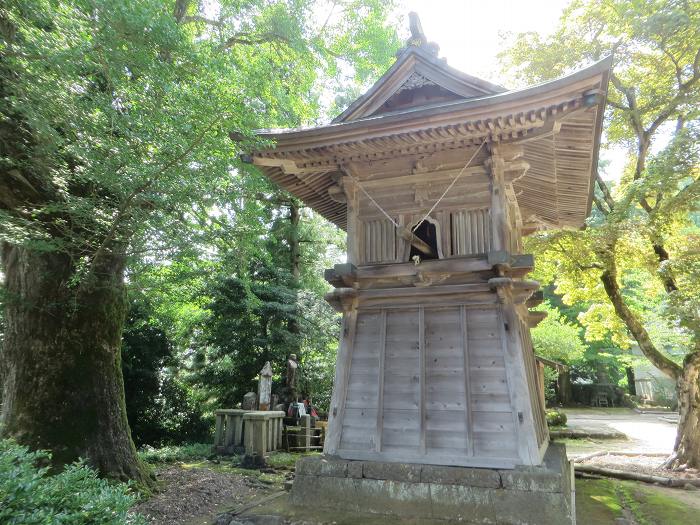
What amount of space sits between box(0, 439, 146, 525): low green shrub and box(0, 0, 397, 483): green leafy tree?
11.8 ft

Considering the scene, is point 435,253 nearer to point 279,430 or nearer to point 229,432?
point 279,430

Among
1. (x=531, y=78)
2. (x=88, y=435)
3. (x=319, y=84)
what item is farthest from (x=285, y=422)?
(x=531, y=78)

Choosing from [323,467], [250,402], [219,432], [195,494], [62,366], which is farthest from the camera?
[250,402]

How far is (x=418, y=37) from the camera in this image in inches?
297

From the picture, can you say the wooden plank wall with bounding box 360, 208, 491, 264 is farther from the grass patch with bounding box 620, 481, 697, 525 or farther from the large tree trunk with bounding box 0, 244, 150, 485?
the grass patch with bounding box 620, 481, 697, 525

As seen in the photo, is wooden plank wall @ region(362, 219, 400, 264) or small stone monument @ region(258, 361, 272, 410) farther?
small stone monument @ region(258, 361, 272, 410)

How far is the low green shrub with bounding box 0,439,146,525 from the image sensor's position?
2.82m

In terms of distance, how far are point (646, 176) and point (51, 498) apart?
482 inches

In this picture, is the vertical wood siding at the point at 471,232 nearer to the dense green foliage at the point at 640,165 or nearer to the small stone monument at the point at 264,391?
the dense green foliage at the point at 640,165

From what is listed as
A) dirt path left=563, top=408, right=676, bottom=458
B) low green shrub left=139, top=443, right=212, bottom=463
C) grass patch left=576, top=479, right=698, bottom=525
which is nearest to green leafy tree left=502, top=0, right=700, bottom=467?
grass patch left=576, top=479, right=698, bottom=525

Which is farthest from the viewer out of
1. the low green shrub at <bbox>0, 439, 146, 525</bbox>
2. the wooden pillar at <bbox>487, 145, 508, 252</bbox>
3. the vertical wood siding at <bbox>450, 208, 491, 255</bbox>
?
the vertical wood siding at <bbox>450, 208, 491, 255</bbox>

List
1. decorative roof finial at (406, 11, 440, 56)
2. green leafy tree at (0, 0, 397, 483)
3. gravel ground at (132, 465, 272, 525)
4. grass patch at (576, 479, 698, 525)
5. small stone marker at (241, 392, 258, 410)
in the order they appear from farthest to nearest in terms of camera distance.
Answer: small stone marker at (241, 392, 258, 410)
decorative roof finial at (406, 11, 440, 56)
gravel ground at (132, 465, 272, 525)
grass patch at (576, 479, 698, 525)
green leafy tree at (0, 0, 397, 483)

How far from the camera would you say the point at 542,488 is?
5156 millimetres

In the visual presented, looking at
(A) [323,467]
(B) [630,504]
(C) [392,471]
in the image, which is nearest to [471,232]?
(C) [392,471]
